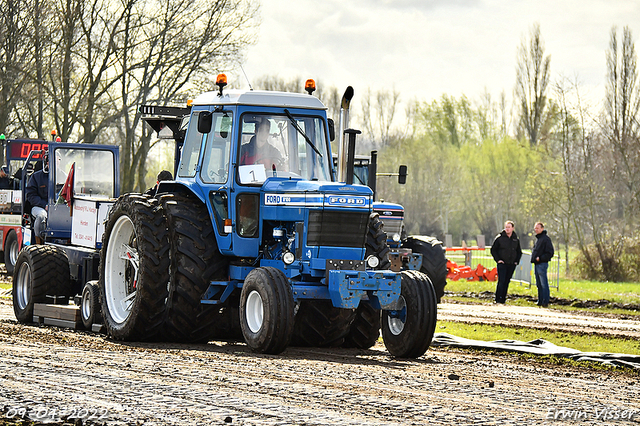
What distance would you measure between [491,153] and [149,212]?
54.8 m

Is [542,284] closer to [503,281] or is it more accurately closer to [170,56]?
[503,281]

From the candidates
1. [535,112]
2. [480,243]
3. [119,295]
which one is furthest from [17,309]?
[535,112]

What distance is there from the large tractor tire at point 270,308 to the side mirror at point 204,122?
5.78 feet

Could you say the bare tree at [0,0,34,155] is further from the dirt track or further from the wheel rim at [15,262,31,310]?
the dirt track

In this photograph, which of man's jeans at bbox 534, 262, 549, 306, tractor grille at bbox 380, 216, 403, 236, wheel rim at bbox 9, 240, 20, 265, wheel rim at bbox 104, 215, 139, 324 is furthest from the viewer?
wheel rim at bbox 9, 240, 20, 265

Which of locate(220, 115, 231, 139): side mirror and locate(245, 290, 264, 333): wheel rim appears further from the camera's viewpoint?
locate(220, 115, 231, 139): side mirror

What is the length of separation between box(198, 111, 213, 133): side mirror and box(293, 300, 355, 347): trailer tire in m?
2.23

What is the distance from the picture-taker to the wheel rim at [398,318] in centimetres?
962

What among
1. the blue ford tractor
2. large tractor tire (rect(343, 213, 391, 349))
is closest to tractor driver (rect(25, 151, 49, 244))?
the blue ford tractor

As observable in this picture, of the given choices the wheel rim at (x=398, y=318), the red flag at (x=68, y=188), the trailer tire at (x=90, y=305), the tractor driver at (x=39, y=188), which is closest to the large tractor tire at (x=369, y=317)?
the wheel rim at (x=398, y=318)

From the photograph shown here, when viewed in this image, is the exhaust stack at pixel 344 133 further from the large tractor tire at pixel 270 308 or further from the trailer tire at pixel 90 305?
the trailer tire at pixel 90 305

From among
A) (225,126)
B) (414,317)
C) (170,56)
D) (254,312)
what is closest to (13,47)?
(170,56)

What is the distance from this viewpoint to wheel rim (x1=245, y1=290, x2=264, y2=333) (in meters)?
9.43

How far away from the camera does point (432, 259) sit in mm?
17656
